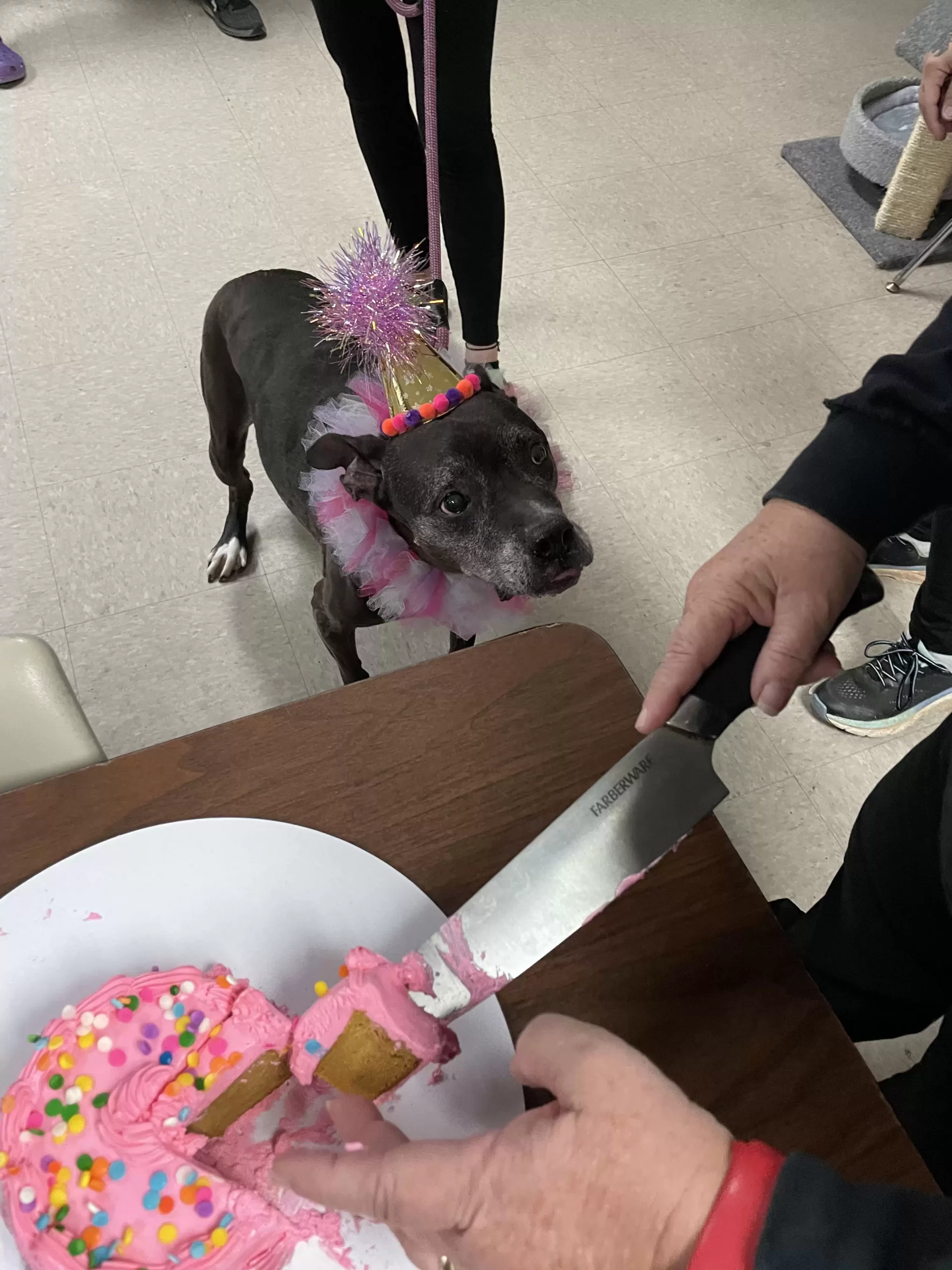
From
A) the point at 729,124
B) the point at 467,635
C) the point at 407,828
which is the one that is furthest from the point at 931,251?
the point at 407,828

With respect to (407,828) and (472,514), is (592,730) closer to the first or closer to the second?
(407,828)

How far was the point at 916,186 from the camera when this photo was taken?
237 centimetres

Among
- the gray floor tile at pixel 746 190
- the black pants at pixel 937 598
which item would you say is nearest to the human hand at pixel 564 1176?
the black pants at pixel 937 598

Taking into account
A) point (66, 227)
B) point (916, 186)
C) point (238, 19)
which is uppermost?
point (238, 19)

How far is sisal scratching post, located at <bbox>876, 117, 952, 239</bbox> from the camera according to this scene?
2.28 m

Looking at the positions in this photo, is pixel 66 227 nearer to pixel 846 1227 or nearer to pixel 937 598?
pixel 937 598

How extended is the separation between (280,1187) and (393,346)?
94 cm

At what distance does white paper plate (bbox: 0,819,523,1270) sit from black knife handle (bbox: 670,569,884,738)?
25cm

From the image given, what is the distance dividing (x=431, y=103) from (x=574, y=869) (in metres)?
1.29

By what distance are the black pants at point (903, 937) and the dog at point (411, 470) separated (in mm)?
479

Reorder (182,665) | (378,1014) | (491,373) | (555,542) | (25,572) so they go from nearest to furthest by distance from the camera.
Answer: (378,1014) → (555,542) → (491,373) → (182,665) → (25,572)

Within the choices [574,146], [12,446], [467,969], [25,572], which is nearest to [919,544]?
[467,969]

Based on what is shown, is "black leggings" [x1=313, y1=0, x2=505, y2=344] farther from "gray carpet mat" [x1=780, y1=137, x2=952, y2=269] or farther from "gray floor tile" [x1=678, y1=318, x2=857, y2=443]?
"gray carpet mat" [x1=780, y1=137, x2=952, y2=269]

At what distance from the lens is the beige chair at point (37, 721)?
94 cm
